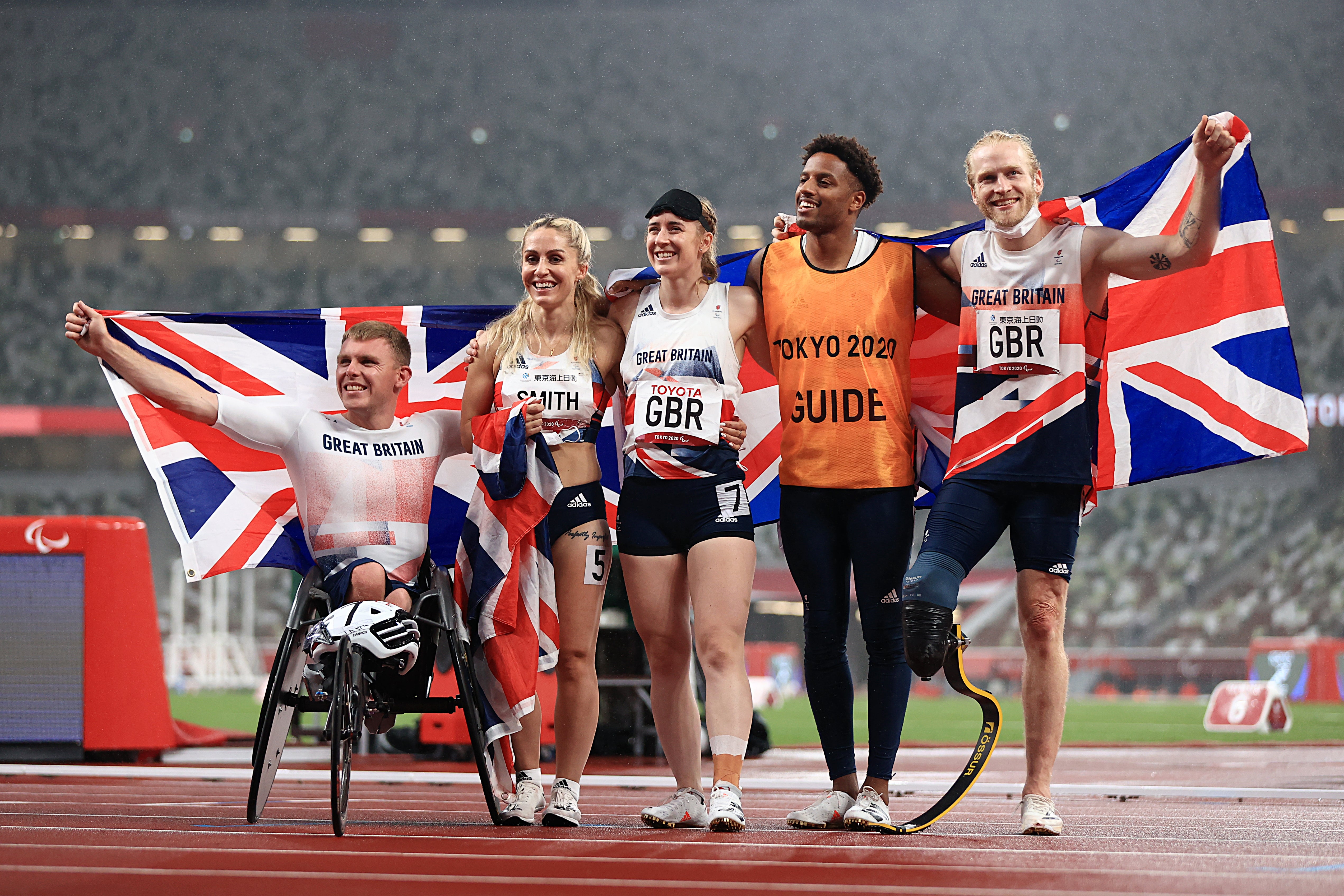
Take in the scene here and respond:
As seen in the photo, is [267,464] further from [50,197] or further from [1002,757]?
[50,197]

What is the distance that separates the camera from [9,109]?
30.4 m

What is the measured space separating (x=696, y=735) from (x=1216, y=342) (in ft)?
7.78

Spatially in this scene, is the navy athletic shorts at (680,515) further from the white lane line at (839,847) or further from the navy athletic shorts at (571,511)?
the white lane line at (839,847)

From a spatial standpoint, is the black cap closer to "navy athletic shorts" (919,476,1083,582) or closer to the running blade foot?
"navy athletic shorts" (919,476,1083,582)

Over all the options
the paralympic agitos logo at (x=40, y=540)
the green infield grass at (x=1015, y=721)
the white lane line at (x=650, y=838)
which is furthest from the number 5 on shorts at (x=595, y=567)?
the green infield grass at (x=1015, y=721)

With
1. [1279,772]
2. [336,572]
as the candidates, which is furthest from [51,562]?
[1279,772]

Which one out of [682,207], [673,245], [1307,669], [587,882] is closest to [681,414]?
[673,245]

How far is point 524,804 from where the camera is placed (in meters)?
4.12

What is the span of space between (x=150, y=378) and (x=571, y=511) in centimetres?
145

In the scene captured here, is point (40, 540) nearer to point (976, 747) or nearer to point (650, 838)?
point (650, 838)

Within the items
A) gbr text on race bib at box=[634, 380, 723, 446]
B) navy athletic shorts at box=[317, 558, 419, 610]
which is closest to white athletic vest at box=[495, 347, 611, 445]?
gbr text on race bib at box=[634, 380, 723, 446]

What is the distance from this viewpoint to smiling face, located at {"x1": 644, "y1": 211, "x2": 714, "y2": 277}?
13.6 ft

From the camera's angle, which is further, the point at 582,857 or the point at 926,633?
the point at 926,633

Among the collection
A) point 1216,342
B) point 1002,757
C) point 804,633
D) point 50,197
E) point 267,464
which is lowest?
point 1002,757
